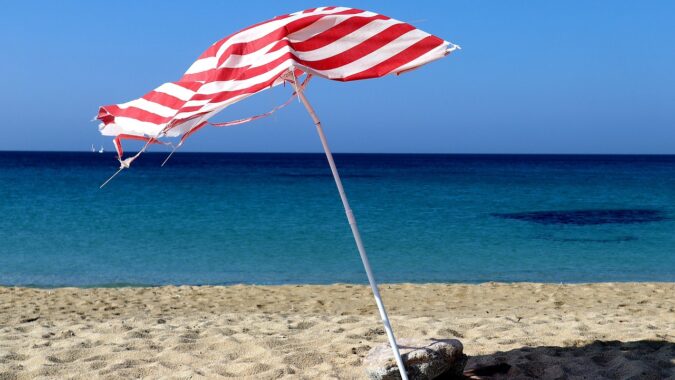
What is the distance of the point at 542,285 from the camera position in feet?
35.1

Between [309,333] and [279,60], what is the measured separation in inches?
133

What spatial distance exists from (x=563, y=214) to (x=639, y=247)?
8592 millimetres

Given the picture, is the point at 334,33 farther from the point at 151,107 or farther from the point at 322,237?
the point at 322,237

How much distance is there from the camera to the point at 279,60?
370 centimetres

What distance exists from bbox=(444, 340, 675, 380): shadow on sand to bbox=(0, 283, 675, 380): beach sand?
0.5 inches

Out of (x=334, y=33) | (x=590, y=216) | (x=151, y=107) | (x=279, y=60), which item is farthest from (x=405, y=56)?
(x=590, y=216)

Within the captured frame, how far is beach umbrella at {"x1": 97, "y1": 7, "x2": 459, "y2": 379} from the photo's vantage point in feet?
12.1

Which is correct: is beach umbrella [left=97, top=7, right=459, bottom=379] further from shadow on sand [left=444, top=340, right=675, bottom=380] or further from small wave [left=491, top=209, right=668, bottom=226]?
small wave [left=491, top=209, right=668, bottom=226]

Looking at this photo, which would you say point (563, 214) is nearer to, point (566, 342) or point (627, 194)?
point (627, 194)

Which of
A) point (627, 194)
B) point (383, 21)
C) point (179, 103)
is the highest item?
point (383, 21)

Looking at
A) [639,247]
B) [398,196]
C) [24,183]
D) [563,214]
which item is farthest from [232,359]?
[24,183]

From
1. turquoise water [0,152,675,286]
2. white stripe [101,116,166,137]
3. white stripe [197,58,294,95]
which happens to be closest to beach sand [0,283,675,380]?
white stripe [101,116,166,137]

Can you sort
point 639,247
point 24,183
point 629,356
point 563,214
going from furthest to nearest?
point 24,183, point 563,214, point 639,247, point 629,356

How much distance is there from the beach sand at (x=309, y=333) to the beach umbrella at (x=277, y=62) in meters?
1.99
